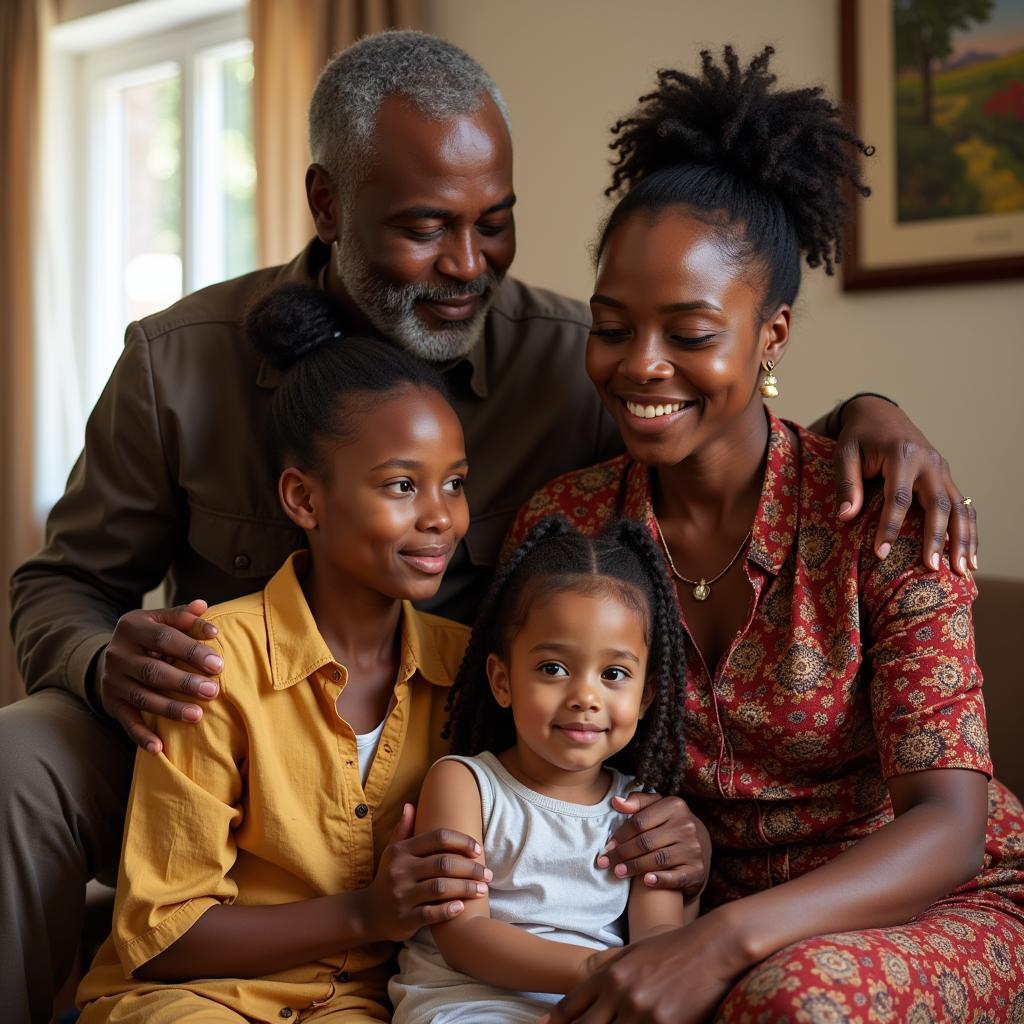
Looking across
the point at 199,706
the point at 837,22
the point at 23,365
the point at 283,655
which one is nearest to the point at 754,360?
the point at 283,655

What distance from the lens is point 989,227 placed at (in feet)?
10.4

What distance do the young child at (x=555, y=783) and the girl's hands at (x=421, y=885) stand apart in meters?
0.03

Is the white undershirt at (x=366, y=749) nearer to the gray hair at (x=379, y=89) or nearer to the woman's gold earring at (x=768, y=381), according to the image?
the woman's gold earring at (x=768, y=381)

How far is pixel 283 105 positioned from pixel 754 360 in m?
3.25

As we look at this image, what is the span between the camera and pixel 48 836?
1.96 meters

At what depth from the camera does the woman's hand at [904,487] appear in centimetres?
179

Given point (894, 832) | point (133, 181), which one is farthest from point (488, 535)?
point (133, 181)

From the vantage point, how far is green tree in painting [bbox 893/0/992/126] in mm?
3191

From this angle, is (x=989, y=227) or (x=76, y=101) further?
(x=76, y=101)

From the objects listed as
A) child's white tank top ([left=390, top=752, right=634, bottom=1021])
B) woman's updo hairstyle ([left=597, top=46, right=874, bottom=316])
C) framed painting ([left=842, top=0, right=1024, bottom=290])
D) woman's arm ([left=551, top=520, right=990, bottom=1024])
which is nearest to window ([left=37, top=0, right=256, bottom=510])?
framed painting ([left=842, top=0, right=1024, bottom=290])

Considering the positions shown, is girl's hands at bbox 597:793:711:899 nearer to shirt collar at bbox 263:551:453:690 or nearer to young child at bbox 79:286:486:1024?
young child at bbox 79:286:486:1024

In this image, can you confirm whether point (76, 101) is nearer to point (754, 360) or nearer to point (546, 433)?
point (546, 433)

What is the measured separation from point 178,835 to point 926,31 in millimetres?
2727

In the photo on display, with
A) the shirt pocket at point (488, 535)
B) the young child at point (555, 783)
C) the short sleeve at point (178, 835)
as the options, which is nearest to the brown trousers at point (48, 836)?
the short sleeve at point (178, 835)
